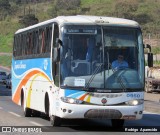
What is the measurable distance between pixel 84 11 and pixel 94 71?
360ft

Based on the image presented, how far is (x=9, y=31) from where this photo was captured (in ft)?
383

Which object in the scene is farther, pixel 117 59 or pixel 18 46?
Answer: pixel 18 46

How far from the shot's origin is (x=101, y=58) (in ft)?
53.7

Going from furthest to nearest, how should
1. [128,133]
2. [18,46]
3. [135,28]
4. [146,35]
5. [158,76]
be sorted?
1. [146,35]
2. [158,76]
3. [18,46]
4. [135,28]
5. [128,133]

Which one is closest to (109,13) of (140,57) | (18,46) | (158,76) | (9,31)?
(9,31)

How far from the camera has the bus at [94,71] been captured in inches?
631

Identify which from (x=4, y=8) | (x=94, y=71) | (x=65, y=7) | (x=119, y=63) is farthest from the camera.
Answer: (x=4, y=8)

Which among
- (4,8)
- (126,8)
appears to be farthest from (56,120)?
(4,8)

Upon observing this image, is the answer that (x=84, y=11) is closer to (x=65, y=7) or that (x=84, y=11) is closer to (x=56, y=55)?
(x=65, y=7)

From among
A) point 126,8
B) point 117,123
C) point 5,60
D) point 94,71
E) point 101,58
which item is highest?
point 126,8

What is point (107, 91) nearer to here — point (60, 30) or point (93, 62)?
point (93, 62)

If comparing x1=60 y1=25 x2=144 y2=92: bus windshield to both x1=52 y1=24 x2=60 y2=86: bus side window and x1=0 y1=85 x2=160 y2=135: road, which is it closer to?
x1=52 y1=24 x2=60 y2=86: bus side window

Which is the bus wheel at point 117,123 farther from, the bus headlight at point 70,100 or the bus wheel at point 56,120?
the bus headlight at point 70,100

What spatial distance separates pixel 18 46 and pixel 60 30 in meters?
7.67
